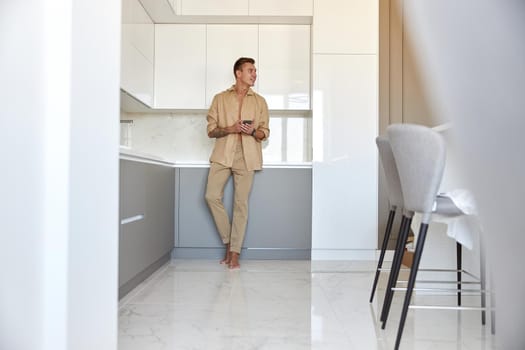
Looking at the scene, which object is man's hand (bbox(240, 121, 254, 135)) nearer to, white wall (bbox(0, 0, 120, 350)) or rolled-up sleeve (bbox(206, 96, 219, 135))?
rolled-up sleeve (bbox(206, 96, 219, 135))

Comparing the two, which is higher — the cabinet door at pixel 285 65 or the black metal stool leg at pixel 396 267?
the cabinet door at pixel 285 65

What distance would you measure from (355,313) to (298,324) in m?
0.36

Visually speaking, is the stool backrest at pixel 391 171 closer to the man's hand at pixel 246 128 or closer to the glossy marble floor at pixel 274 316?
the glossy marble floor at pixel 274 316

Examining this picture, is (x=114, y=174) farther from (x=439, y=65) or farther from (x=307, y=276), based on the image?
(x=307, y=276)

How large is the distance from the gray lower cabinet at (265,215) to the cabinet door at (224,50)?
0.88m

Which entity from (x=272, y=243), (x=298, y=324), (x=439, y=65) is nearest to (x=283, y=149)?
(x=272, y=243)

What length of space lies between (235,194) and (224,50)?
4.71 feet

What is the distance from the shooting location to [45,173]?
970 mm

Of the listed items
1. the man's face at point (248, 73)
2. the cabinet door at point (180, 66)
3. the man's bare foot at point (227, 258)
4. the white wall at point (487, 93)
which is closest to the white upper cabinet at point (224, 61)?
the cabinet door at point (180, 66)

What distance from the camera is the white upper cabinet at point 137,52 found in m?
3.49

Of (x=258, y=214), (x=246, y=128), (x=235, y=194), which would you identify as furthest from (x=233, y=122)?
(x=258, y=214)

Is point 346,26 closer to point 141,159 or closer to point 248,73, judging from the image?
point 248,73

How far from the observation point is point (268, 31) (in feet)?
13.7

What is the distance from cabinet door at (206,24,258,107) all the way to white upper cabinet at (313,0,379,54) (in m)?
0.63
